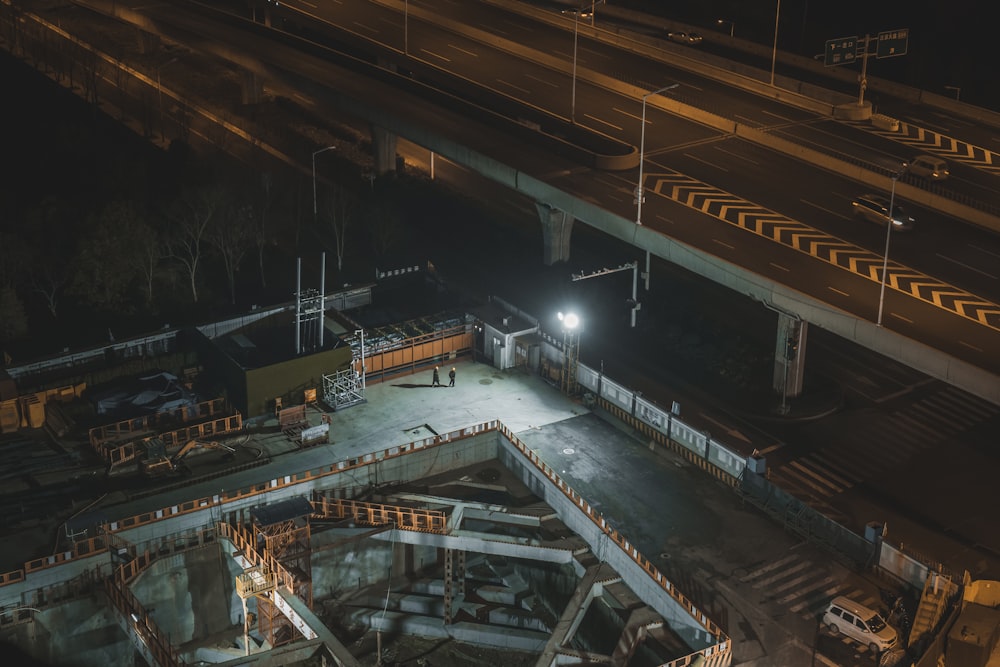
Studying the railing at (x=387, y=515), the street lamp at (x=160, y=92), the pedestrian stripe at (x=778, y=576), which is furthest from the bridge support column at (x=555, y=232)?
the street lamp at (x=160, y=92)

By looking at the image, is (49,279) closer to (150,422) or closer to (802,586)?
(150,422)

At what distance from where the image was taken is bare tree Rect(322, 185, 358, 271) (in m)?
91.8

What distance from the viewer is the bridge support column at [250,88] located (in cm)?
12275

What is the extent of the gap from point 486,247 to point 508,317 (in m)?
17.7

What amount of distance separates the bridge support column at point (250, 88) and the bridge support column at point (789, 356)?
6833 centimetres

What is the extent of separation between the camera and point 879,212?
256 ft

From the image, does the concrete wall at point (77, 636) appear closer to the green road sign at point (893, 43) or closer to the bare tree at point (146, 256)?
the bare tree at point (146, 256)

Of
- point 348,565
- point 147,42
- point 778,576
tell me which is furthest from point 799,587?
point 147,42

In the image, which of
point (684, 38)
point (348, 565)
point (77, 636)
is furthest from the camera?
point (684, 38)

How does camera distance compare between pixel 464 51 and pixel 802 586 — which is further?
pixel 464 51

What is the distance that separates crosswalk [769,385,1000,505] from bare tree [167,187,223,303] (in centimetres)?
4173

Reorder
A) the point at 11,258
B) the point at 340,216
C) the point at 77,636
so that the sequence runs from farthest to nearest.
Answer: the point at 340,216 < the point at 11,258 < the point at 77,636

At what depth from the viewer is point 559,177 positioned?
84938mm

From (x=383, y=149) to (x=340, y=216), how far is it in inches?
588
